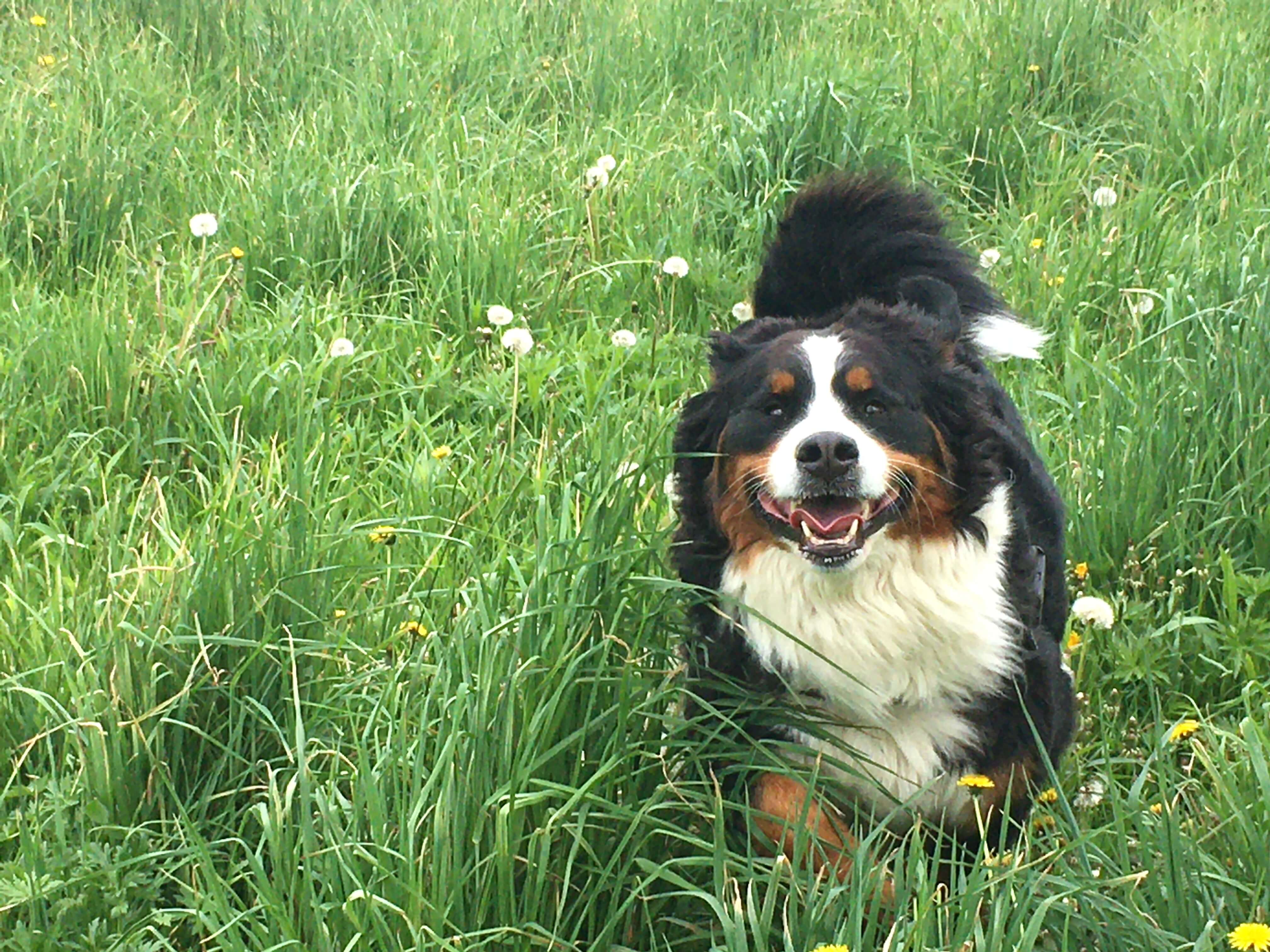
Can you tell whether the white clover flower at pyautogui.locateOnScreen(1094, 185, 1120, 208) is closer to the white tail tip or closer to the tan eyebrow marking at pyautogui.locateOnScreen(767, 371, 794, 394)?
the white tail tip

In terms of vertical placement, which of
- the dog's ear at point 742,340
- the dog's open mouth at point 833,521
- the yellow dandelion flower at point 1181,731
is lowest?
the yellow dandelion flower at point 1181,731

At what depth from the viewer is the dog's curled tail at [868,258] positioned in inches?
121

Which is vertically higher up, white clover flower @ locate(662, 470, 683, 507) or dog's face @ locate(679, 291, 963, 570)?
dog's face @ locate(679, 291, 963, 570)

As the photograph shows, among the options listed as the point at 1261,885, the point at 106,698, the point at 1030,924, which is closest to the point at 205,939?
the point at 106,698

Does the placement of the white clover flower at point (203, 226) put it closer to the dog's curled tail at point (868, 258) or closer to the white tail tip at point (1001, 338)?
the dog's curled tail at point (868, 258)

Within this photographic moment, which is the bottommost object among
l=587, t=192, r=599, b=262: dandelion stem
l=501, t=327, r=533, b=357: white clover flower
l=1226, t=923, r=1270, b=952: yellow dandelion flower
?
l=587, t=192, r=599, b=262: dandelion stem

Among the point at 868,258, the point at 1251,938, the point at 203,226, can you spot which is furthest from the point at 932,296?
the point at 203,226

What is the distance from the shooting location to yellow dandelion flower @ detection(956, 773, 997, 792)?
2.23 m

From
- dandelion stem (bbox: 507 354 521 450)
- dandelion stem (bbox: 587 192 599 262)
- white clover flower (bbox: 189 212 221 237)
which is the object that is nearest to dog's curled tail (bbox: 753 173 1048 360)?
dandelion stem (bbox: 507 354 521 450)

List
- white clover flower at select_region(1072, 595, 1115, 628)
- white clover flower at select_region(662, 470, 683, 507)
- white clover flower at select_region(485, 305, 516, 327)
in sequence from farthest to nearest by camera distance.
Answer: white clover flower at select_region(485, 305, 516, 327)
white clover flower at select_region(1072, 595, 1115, 628)
white clover flower at select_region(662, 470, 683, 507)

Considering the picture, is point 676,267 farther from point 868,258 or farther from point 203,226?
point 203,226

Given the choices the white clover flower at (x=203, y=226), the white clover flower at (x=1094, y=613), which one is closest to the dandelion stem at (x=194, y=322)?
the white clover flower at (x=203, y=226)

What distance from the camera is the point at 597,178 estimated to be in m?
4.72

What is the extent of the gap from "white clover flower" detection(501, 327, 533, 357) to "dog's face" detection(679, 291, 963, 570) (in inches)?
40.0
